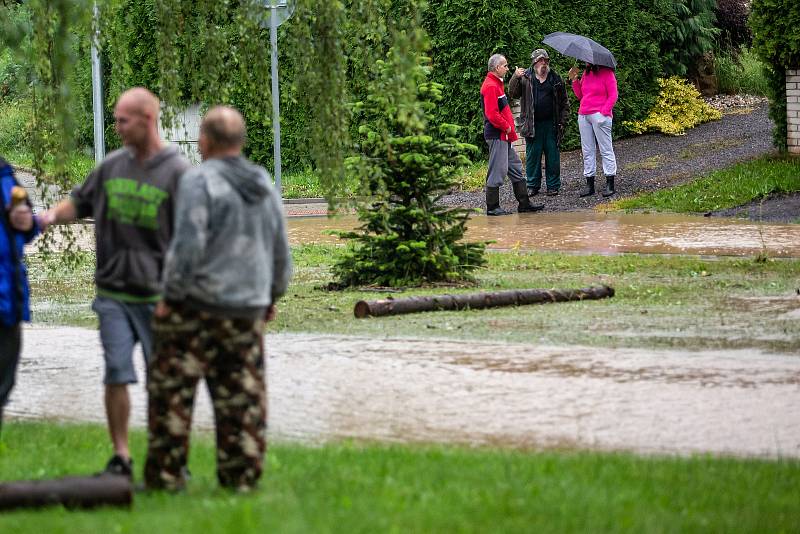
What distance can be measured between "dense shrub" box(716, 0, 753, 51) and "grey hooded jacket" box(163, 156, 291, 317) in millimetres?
27492

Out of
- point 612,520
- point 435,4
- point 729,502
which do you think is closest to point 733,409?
point 729,502

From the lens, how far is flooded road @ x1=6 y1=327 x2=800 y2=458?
7363mm

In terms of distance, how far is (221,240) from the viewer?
18.9 feet

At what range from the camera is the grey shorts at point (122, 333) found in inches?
253

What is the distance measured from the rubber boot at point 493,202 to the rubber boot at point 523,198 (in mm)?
323

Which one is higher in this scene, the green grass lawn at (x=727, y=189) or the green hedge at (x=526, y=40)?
the green hedge at (x=526, y=40)

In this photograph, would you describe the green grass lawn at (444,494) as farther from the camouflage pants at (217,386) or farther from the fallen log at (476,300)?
the fallen log at (476,300)

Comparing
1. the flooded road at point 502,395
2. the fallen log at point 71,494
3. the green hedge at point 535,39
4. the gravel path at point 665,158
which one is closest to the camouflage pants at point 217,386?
the fallen log at point 71,494

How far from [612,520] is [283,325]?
20.7ft

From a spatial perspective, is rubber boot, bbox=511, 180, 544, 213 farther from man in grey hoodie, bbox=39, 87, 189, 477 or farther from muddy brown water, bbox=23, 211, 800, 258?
man in grey hoodie, bbox=39, 87, 189, 477

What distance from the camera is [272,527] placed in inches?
201

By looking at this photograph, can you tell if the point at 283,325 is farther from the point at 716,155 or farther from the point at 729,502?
the point at 716,155

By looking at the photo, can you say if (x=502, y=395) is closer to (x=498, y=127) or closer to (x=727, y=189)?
(x=498, y=127)

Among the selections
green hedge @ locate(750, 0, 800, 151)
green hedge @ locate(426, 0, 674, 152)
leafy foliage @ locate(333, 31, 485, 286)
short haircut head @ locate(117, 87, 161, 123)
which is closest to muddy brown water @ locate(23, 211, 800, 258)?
leafy foliage @ locate(333, 31, 485, 286)
